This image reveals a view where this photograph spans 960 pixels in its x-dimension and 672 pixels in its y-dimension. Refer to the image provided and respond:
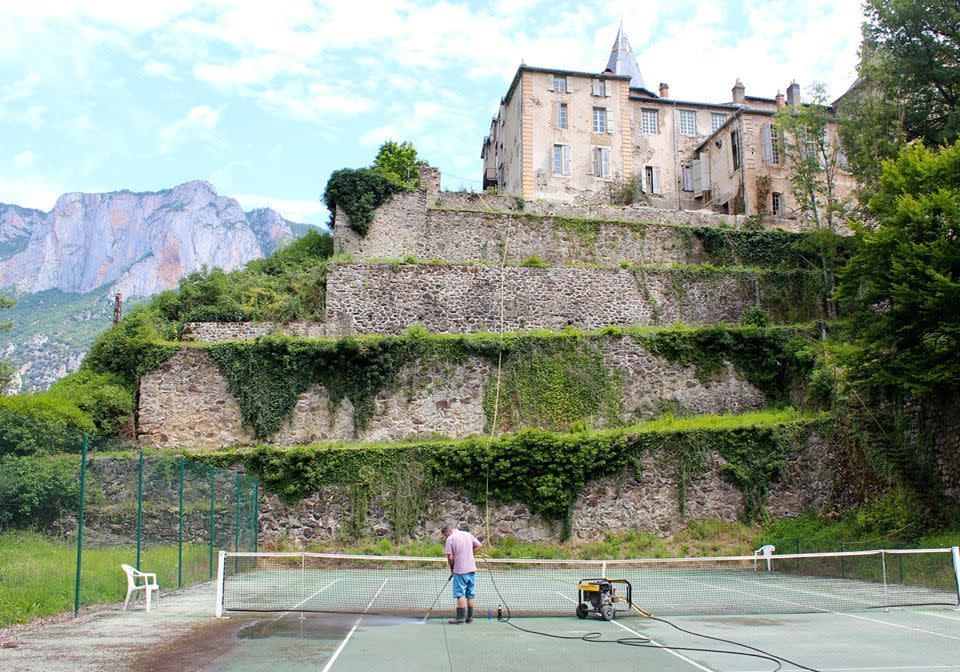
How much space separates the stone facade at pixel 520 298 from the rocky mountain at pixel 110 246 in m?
90.4

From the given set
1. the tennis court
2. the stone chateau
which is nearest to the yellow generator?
the tennis court

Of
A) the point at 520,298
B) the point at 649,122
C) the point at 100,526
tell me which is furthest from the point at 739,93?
the point at 100,526

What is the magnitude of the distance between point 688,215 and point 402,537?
→ 78.0 ft

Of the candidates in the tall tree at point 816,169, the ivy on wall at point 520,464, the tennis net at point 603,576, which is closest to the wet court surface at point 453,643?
the tennis net at point 603,576

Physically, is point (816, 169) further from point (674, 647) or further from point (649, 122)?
point (674, 647)

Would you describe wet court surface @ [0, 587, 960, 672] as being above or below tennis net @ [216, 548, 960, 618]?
above

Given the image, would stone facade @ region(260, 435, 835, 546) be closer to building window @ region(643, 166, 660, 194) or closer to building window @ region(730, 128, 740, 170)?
building window @ region(730, 128, 740, 170)

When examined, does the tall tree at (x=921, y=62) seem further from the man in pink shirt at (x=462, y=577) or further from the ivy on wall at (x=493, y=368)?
the man in pink shirt at (x=462, y=577)

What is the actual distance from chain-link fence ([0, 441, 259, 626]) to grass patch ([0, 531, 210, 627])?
0.06 feet

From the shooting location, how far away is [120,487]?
17188 mm

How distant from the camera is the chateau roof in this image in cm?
6269

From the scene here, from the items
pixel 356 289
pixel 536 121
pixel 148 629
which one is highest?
pixel 536 121

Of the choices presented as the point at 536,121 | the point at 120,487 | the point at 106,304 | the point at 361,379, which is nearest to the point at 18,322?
the point at 106,304

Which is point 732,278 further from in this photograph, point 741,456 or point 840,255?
point 741,456
